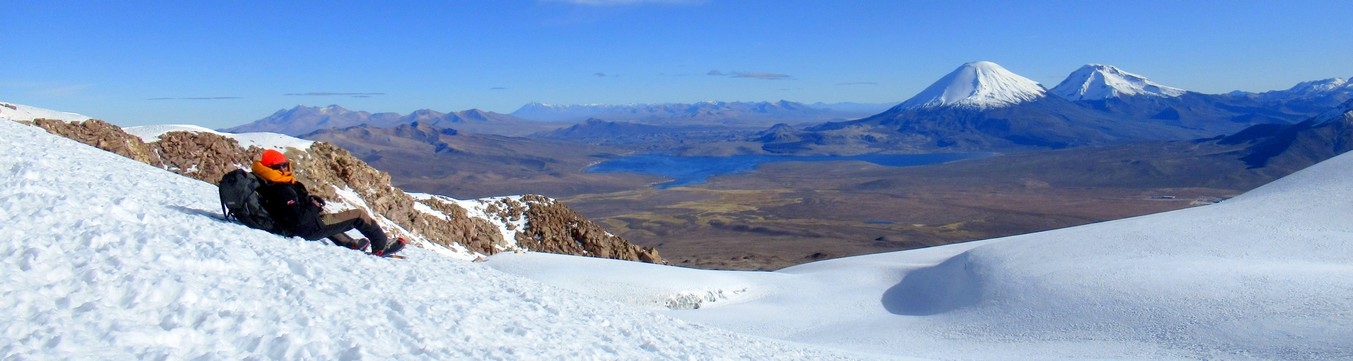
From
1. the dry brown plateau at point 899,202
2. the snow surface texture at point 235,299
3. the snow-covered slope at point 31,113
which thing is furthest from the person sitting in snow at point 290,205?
the dry brown plateau at point 899,202

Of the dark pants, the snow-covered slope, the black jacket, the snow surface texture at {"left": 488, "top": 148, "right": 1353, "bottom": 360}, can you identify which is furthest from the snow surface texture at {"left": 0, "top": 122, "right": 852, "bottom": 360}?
the snow-covered slope

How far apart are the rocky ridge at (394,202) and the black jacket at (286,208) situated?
9.53 meters

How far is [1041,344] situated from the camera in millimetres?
12438

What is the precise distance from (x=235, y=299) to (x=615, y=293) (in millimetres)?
11547

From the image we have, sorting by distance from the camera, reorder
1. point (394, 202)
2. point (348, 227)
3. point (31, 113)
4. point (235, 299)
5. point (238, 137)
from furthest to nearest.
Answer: point (394, 202) < point (238, 137) < point (31, 113) < point (348, 227) < point (235, 299)

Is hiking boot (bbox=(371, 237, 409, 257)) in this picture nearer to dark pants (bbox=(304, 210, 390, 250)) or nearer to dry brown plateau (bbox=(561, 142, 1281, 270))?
dark pants (bbox=(304, 210, 390, 250))

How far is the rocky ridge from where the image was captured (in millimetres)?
18875

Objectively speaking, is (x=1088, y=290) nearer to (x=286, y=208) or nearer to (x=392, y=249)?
(x=392, y=249)

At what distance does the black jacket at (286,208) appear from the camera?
9086 mm

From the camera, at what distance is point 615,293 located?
56.3 ft

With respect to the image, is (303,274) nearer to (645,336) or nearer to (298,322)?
(298,322)

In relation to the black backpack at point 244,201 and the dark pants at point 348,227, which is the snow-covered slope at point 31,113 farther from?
the dark pants at point 348,227

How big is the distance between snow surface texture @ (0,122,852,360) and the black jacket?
402 millimetres

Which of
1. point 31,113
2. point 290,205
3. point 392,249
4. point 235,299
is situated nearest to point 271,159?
point 290,205
